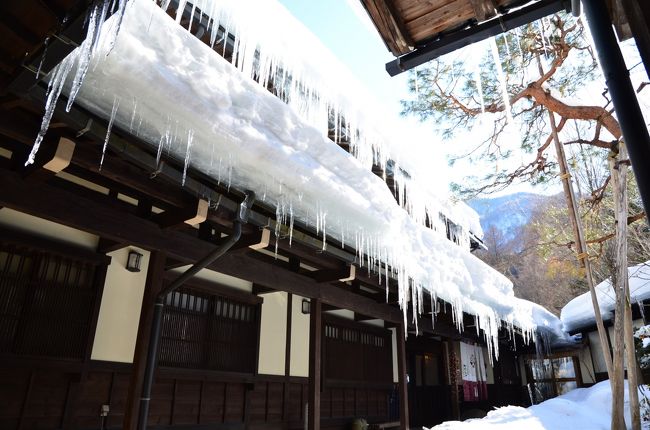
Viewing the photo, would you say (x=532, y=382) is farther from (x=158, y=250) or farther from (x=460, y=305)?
(x=158, y=250)

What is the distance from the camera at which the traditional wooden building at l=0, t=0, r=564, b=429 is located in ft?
10.1

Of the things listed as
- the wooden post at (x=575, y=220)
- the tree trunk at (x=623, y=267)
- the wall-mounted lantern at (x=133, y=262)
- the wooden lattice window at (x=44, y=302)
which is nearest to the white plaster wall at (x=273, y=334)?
the wall-mounted lantern at (x=133, y=262)

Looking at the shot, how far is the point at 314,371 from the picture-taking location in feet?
20.1

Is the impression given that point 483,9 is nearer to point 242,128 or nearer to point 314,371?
point 242,128

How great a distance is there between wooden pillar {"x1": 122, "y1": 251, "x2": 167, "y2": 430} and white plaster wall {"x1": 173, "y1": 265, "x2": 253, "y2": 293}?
1.74 m

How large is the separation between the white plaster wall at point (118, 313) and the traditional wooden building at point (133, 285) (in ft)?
0.06

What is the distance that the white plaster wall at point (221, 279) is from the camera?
21.1ft

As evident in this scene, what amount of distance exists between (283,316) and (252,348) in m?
0.99

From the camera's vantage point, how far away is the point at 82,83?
2.76 metres

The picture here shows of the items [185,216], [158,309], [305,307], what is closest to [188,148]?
[185,216]

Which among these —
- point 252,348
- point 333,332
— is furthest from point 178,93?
point 333,332

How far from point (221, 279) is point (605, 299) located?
10890 millimetres

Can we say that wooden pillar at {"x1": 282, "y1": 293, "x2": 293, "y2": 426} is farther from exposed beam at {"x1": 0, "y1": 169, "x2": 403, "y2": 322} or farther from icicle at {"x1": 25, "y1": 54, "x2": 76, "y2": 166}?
icicle at {"x1": 25, "y1": 54, "x2": 76, "y2": 166}

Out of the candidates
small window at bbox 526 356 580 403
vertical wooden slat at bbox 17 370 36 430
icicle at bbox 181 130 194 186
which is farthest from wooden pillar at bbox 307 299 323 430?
small window at bbox 526 356 580 403
